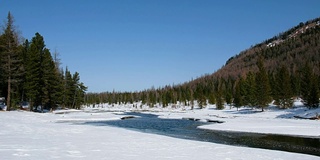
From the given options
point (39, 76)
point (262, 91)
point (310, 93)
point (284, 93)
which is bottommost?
point (310, 93)

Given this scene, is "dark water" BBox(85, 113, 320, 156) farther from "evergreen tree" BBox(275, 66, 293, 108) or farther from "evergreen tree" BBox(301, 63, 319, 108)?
"evergreen tree" BBox(275, 66, 293, 108)

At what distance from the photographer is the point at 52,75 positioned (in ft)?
188

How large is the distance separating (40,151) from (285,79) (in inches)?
3050

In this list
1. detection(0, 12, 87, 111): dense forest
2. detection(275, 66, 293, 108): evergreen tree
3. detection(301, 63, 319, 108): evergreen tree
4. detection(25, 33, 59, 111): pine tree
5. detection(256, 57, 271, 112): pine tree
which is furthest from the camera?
detection(256, 57, 271, 112): pine tree

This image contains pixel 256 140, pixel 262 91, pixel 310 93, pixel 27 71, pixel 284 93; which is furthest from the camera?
pixel 262 91

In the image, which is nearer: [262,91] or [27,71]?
[27,71]

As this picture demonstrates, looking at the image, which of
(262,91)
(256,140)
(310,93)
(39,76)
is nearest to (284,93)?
(262,91)

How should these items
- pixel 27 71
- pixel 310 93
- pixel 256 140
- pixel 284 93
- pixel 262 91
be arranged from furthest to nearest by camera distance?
1. pixel 262 91
2. pixel 284 93
3. pixel 310 93
4. pixel 27 71
5. pixel 256 140

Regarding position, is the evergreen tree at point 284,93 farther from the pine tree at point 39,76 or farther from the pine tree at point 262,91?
the pine tree at point 39,76

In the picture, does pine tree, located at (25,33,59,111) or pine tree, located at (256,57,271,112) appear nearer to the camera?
pine tree, located at (25,33,59,111)

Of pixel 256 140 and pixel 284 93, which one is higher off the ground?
pixel 284 93

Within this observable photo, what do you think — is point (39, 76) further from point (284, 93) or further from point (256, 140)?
point (284, 93)

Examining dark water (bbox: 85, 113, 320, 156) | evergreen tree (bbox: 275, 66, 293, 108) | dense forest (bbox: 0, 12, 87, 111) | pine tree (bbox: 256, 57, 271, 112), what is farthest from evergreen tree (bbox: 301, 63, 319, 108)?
dense forest (bbox: 0, 12, 87, 111)

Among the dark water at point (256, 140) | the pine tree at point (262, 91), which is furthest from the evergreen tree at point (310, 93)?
the dark water at point (256, 140)
